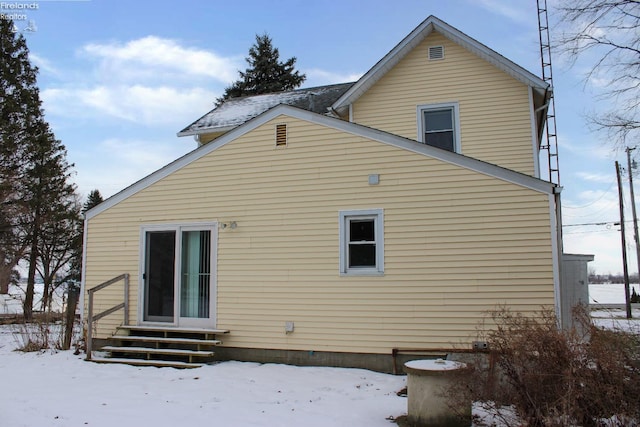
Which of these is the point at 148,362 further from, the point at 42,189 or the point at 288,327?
the point at 42,189

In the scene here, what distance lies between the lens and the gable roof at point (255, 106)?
14781 millimetres

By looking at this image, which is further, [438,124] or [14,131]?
[14,131]

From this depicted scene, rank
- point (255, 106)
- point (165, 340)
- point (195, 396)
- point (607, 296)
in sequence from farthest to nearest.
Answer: point (607, 296)
point (255, 106)
point (165, 340)
point (195, 396)

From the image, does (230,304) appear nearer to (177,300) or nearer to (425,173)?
(177,300)

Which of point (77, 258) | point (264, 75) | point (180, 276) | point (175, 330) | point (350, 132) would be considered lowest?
point (175, 330)

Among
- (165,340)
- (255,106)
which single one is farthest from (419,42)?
(165,340)

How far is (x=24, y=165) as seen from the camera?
2384 cm

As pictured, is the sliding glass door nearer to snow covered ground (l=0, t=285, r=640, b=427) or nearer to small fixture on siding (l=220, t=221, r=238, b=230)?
small fixture on siding (l=220, t=221, r=238, b=230)

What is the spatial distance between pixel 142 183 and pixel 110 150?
45.4 ft

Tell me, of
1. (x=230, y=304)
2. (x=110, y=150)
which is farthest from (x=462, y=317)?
(x=110, y=150)

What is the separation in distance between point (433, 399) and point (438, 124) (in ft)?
26.6

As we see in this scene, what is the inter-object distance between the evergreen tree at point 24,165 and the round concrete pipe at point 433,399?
2222 centimetres

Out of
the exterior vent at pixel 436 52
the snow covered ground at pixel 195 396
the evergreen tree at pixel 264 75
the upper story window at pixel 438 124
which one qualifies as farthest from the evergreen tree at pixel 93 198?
the exterior vent at pixel 436 52

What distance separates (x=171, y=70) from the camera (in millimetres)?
19000
